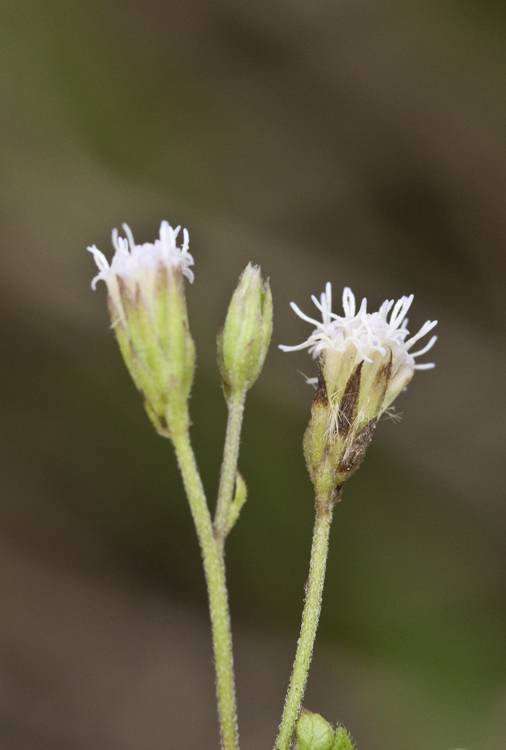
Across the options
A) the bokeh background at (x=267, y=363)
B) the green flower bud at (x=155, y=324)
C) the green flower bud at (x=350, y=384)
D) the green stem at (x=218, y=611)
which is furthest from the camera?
the bokeh background at (x=267, y=363)

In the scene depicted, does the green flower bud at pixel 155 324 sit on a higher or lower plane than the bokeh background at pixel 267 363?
lower

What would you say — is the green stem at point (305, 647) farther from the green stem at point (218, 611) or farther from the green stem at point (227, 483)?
the green stem at point (227, 483)

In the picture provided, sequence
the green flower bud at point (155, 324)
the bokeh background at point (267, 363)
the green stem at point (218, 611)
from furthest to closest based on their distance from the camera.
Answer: the bokeh background at point (267, 363)
the green flower bud at point (155, 324)
the green stem at point (218, 611)

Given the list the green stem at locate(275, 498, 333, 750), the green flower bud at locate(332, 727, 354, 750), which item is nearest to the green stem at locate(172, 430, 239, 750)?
the green stem at locate(275, 498, 333, 750)

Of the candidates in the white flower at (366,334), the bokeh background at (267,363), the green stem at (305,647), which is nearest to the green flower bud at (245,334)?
the white flower at (366,334)

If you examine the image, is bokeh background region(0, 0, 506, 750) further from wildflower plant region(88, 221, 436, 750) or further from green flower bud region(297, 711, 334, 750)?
green flower bud region(297, 711, 334, 750)

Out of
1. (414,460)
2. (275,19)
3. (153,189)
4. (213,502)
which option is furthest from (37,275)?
(414,460)

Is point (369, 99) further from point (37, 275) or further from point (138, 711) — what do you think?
point (138, 711)

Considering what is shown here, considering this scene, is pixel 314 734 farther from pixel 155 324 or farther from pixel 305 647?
pixel 155 324
